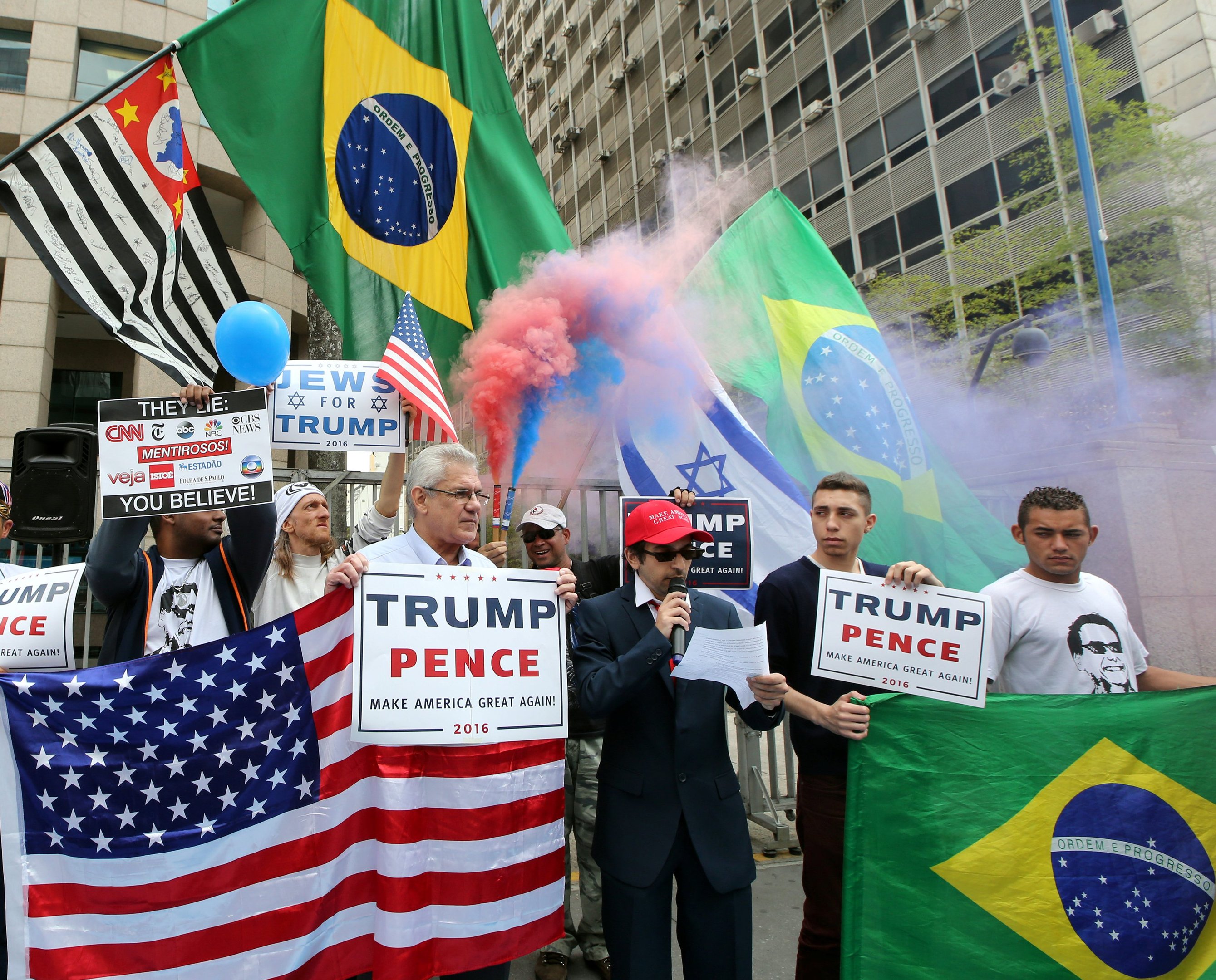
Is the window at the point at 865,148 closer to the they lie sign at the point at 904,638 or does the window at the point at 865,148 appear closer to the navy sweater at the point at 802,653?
the navy sweater at the point at 802,653

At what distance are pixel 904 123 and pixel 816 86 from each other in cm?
466

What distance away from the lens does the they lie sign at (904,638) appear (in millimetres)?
2896

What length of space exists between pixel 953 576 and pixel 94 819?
5061 mm

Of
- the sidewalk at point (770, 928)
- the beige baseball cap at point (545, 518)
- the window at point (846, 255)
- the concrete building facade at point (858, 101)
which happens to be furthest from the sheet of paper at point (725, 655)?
the window at point (846, 255)

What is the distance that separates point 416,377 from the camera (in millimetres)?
4168

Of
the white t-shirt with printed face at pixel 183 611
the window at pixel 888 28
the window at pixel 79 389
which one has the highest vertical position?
the window at pixel 888 28

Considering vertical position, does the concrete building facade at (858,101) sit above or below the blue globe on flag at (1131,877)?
above

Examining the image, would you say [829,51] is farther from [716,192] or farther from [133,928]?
[133,928]

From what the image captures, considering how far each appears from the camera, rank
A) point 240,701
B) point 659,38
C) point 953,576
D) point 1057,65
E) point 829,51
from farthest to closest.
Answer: point 659,38 < point 829,51 < point 1057,65 < point 953,576 < point 240,701

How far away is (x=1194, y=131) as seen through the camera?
54.4 ft

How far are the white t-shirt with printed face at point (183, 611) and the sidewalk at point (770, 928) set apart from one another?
211 cm

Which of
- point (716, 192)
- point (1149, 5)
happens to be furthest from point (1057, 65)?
point (716, 192)

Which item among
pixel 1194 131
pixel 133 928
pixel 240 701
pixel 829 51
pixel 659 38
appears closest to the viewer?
pixel 133 928

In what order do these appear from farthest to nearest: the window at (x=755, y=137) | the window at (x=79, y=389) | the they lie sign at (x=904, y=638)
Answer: the window at (x=755, y=137) < the window at (x=79, y=389) < the they lie sign at (x=904, y=638)
